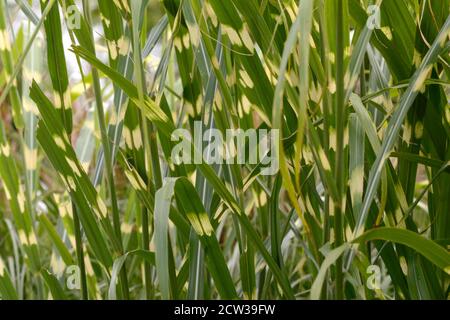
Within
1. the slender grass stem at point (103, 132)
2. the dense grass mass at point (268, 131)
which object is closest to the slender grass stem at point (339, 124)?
the dense grass mass at point (268, 131)

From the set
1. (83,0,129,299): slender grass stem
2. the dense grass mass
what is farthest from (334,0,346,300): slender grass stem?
(83,0,129,299): slender grass stem

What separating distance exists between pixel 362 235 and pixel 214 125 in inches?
8.5

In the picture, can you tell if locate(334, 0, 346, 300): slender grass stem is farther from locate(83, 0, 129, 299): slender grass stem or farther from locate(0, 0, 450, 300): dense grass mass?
locate(83, 0, 129, 299): slender grass stem

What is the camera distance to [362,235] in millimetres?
409

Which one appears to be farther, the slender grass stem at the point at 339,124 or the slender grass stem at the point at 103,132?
the slender grass stem at the point at 103,132

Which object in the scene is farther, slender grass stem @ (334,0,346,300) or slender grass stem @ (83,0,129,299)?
slender grass stem @ (83,0,129,299)

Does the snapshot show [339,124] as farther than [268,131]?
No

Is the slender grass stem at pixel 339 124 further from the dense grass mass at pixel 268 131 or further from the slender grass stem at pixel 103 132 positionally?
the slender grass stem at pixel 103 132
